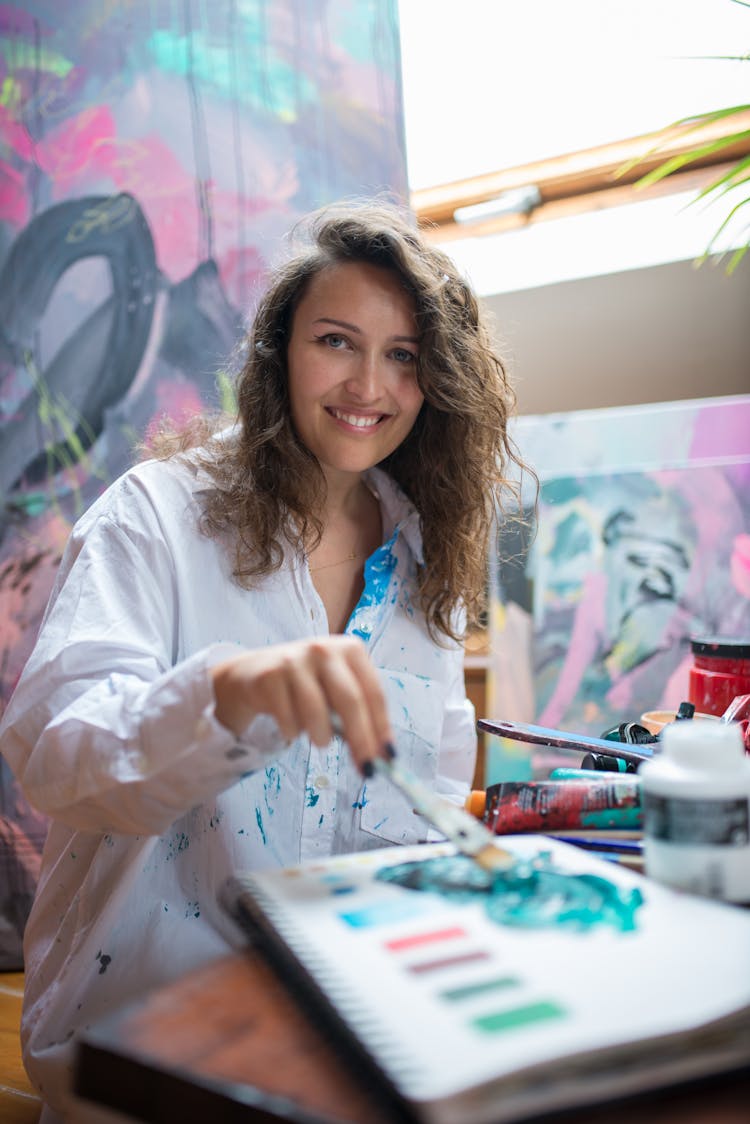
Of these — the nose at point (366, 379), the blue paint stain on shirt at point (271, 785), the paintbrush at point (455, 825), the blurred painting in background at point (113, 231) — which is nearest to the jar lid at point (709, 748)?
the paintbrush at point (455, 825)

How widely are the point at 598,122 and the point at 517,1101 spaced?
2.56 meters

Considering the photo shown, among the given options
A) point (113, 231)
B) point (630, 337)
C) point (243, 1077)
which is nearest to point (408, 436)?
point (113, 231)

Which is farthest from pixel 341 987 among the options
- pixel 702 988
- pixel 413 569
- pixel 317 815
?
pixel 413 569

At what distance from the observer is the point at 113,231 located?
1966mm

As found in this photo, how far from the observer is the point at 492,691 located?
2.50 m

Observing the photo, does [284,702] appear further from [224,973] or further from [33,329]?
[33,329]

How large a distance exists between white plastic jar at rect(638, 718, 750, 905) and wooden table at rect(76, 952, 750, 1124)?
0.17 metres

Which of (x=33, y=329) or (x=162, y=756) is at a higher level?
(x=33, y=329)

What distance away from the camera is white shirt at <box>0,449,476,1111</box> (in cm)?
78

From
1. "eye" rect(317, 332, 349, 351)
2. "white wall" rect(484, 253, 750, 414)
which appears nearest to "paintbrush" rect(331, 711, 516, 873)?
"eye" rect(317, 332, 349, 351)

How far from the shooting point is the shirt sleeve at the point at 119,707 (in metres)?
0.74

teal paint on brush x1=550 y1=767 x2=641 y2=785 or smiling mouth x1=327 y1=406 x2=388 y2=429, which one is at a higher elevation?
smiling mouth x1=327 y1=406 x2=388 y2=429

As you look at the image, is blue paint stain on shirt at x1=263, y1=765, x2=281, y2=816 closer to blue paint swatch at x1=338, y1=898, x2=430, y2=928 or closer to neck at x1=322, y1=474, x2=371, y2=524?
neck at x1=322, y1=474, x2=371, y2=524

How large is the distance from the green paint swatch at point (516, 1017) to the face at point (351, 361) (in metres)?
0.89
